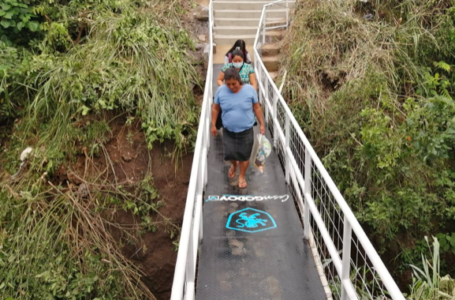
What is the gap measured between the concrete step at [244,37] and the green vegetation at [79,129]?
1.92 meters

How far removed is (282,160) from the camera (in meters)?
5.78

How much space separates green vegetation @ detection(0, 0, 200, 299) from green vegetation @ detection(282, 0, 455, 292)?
7.40 ft

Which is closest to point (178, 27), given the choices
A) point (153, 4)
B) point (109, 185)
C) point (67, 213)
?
point (153, 4)

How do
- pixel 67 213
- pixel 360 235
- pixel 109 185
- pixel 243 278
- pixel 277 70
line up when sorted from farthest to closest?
pixel 277 70 → pixel 109 185 → pixel 67 213 → pixel 243 278 → pixel 360 235

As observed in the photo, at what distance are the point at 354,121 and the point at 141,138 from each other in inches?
130

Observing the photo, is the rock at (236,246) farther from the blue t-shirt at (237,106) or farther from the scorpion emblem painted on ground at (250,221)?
the blue t-shirt at (237,106)

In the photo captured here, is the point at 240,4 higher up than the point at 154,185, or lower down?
higher up

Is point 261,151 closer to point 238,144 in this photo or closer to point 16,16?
point 238,144

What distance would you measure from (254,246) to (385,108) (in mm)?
3923

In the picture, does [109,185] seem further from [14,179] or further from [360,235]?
[360,235]

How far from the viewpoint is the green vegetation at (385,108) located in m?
5.46

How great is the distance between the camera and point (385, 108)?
659 centimetres

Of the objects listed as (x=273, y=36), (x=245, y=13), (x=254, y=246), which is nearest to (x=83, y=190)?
(x=254, y=246)

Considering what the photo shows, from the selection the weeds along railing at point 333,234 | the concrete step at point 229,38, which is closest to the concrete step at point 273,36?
the concrete step at point 229,38
